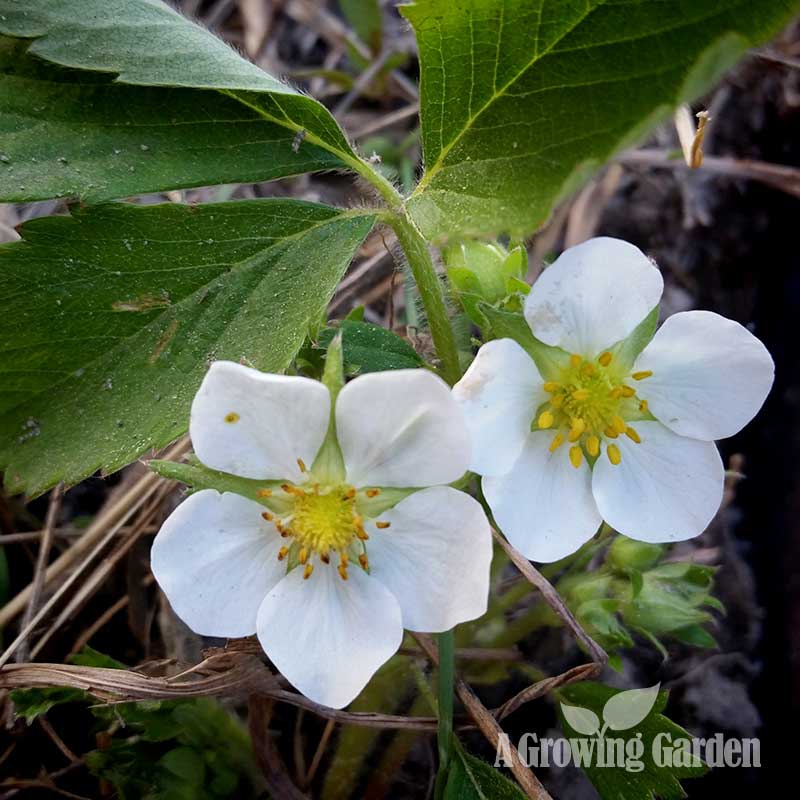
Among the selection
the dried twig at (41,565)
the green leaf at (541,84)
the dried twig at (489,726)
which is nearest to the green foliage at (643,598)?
the dried twig at (489,726)

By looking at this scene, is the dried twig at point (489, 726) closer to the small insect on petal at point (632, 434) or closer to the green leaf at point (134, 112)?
the small insect on petal at point (632, 434)

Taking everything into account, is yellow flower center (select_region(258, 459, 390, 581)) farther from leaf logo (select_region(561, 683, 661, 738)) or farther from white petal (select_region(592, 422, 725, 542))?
leaf logo (select_region(561, 683, 661, 738))

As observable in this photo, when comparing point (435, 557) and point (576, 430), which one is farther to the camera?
point (576, 430)

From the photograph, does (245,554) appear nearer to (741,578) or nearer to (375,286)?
(375,286)

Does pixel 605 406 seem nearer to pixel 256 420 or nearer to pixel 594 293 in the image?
pixel 594 293

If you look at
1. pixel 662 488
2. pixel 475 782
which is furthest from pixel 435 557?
pixel 475 782

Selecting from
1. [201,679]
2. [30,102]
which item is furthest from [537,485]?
[30,102]

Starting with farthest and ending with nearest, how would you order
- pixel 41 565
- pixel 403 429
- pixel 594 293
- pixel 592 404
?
pixel 41 565 < pixel 592 404 < pixel 594 293 < pixel 403 429

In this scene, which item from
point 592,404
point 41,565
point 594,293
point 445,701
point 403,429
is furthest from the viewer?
point 41,565
